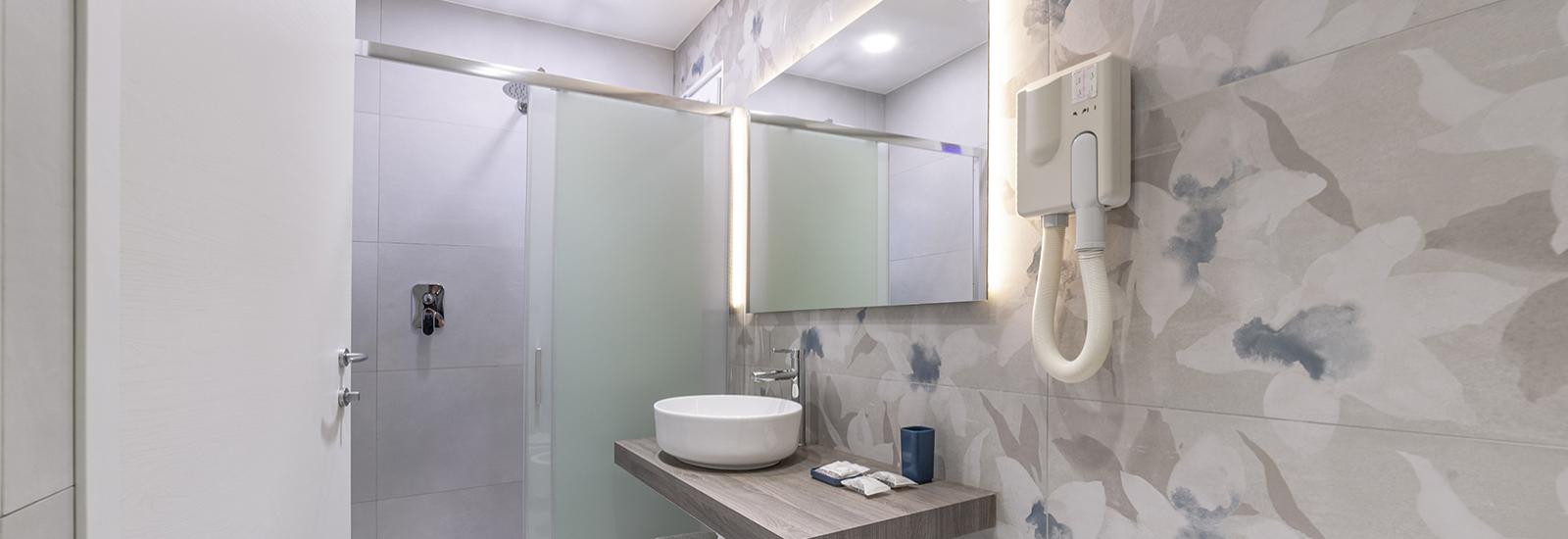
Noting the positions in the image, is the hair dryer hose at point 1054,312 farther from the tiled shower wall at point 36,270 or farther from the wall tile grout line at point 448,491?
the wall tile grout line at point 448,491

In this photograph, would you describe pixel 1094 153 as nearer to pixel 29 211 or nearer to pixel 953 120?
pixel 953 120

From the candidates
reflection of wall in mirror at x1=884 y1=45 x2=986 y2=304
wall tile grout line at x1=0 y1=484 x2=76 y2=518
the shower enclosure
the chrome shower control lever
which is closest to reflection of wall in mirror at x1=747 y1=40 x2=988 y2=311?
reflection of wall in mirror at x1=884 y1=45 x2=986 y2=304

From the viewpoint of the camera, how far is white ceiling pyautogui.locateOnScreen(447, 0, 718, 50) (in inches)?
107

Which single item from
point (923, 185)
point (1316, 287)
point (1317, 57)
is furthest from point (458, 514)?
point (1317, 57)

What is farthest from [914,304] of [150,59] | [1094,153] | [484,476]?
[484,476]

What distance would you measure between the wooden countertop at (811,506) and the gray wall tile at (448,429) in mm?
1341

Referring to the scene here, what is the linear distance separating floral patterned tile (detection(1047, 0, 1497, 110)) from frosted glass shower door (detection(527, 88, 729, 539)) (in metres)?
1.39

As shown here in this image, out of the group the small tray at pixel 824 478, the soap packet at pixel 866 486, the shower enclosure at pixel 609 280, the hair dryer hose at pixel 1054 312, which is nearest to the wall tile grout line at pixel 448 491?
the shower enclosure at pixel 609 280

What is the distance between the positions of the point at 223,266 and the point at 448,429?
2.15 metres

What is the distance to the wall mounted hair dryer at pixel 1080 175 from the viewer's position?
1056 millimetres

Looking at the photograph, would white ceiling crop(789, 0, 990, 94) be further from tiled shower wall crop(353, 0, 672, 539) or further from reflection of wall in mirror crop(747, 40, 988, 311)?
tiled shower wall crop(353, 0, 672, 539)

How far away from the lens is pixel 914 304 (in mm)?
1556

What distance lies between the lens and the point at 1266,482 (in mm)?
910

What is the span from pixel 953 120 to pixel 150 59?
1.28m
